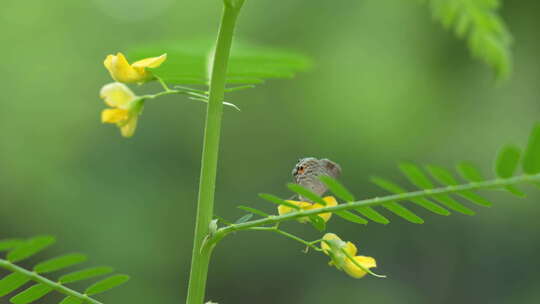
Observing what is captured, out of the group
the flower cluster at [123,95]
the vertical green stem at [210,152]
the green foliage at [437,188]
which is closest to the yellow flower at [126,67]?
the flower cluster at [123,95]

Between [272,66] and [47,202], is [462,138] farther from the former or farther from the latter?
[272,66]

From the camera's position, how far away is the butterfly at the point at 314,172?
2.22 ft

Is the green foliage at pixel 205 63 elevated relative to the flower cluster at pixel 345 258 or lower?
elevated

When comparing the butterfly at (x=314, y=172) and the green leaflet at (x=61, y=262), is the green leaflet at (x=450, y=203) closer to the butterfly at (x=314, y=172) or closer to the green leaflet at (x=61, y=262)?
the butterfly at (x=314, y=172)

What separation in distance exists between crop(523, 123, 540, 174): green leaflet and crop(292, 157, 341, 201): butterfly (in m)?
0.19

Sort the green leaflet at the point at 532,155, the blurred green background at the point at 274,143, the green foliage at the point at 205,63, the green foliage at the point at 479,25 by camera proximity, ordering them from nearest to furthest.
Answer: the green leaflet at the point at 532,155 < the green foliage at the point at 205,63 < the green foliage at the point at 479,25 < the blurred green background at the point at 274,143

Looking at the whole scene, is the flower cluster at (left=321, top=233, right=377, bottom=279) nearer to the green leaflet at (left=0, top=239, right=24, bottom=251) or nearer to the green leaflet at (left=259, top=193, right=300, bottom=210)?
the green leaflet at (left=259, top=193, right=300, bottom=210)

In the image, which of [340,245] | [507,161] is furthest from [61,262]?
[507,161]

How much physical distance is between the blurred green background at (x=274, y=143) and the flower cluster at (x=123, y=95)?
868 centimetres

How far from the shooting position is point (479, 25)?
1503 mm

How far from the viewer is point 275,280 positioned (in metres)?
10.1

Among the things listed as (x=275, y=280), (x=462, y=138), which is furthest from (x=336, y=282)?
(x=462, y=138)

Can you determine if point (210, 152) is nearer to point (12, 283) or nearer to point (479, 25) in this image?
point (12, 283)

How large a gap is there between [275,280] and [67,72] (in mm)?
5295
